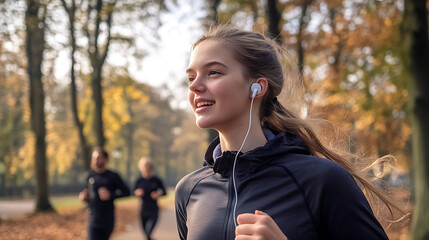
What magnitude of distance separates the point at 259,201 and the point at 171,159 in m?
59.6

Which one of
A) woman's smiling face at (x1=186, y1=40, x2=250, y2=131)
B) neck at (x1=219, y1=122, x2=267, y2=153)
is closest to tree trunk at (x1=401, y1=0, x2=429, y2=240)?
neck at (x1=219, y1=122, x2=267, y2=153)

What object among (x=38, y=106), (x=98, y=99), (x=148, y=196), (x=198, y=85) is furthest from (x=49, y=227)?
(x=198, y=85)

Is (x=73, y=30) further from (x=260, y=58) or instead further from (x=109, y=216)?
(x=260, y=58)

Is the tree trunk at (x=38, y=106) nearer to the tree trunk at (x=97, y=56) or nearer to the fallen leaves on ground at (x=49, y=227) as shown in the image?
the fallen leaves on ground at (x=49, y=227)

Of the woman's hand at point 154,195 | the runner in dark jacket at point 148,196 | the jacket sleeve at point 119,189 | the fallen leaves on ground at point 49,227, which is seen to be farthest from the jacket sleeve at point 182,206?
the fallen leaves on ground at point 49,227

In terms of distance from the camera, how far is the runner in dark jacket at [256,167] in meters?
1.97

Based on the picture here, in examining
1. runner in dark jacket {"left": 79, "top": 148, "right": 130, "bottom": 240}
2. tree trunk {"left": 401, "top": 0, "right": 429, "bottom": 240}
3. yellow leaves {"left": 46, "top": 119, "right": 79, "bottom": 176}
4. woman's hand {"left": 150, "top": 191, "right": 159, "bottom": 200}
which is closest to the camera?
runner in dark jacket {"left": 79, "top": 148, "right": 130, "bottom": 240}

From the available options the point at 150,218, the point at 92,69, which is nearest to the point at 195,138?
the point at 92,69

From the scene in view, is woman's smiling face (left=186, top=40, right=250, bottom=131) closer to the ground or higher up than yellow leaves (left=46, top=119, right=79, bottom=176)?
higher up

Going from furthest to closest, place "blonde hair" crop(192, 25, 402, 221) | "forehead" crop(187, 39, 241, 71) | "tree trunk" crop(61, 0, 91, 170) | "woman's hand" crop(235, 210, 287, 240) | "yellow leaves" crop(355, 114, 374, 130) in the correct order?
"tree trunk" crop(61, 0, 91, 170) < "yellow leaves" crop(355, 114, 374, 130) < "blonde hair" crop(192, 25, 402, 221) < "forehead" crop(187, 39, 241, 71) < "woman's hand" crop(235, 210, 287, 240)

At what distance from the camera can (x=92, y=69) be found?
68.0 ft

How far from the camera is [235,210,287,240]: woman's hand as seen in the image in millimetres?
1729

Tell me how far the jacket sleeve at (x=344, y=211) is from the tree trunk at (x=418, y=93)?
7954 millimetres

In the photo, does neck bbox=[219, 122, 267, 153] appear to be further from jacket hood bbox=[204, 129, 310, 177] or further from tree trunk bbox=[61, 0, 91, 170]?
tree trunk bbox=[61, 0, 91, 170]
